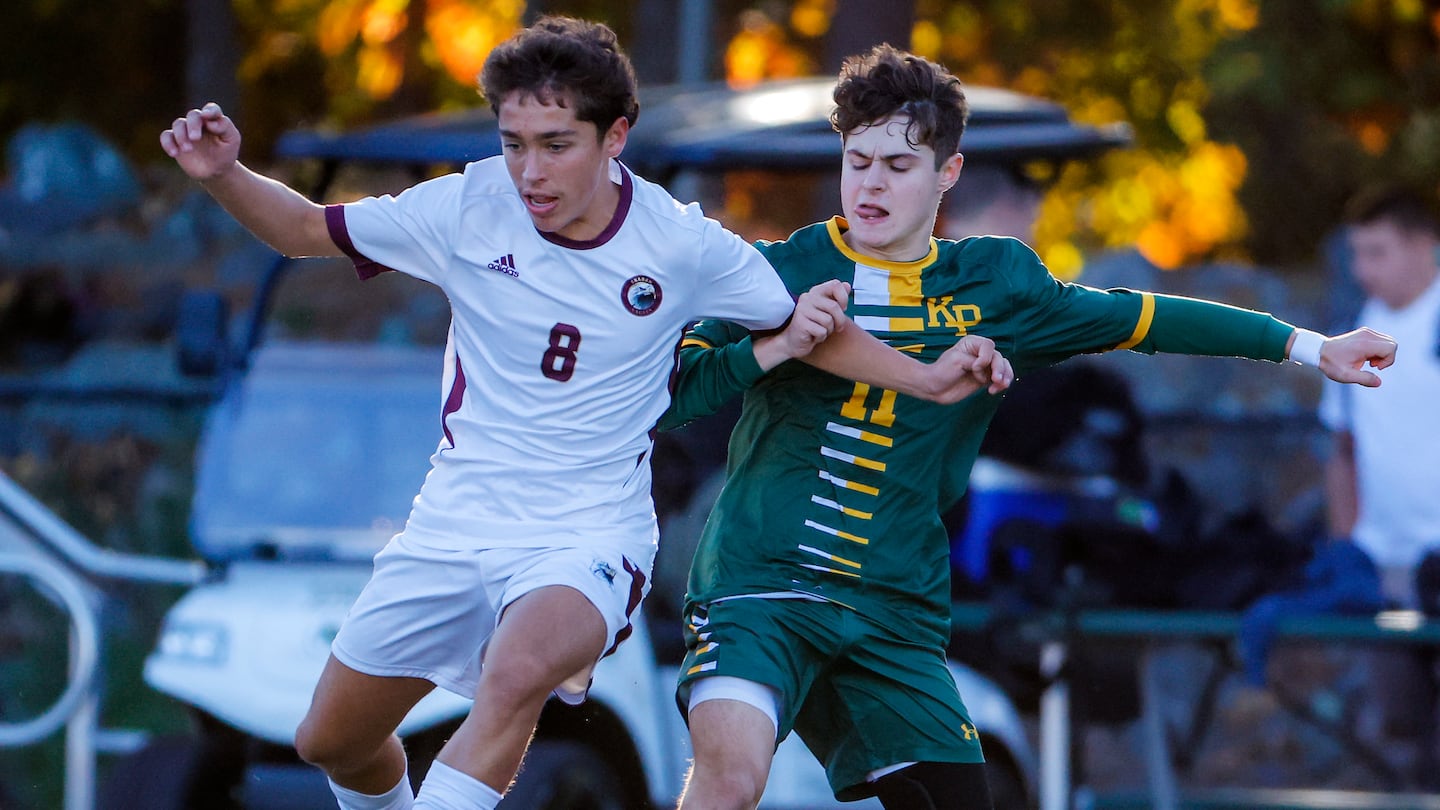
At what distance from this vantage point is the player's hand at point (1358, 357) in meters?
4.63

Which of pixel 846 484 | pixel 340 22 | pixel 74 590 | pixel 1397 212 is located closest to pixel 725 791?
pixel 846 484

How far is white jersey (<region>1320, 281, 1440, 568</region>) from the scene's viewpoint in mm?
7672

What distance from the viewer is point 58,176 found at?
1525cm

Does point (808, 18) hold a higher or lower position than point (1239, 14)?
higher

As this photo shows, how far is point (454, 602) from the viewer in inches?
179

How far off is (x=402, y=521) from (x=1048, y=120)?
3922mm

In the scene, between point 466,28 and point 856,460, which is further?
point 466,28

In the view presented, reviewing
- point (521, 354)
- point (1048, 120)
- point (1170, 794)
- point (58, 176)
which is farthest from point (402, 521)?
point (58, 176)

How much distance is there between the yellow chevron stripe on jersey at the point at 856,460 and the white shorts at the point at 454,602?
1.57 ft

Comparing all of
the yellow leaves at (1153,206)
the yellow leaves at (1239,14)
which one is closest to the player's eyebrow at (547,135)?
the yellow leaves at (1153,206)

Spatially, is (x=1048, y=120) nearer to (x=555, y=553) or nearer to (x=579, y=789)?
(x=579, y=789)

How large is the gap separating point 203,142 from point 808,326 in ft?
4.62

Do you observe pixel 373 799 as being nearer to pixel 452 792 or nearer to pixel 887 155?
pixel 452 792

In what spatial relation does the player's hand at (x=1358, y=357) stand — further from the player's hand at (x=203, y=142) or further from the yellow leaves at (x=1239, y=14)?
the yellow leaves at (x=1239, y=14)
